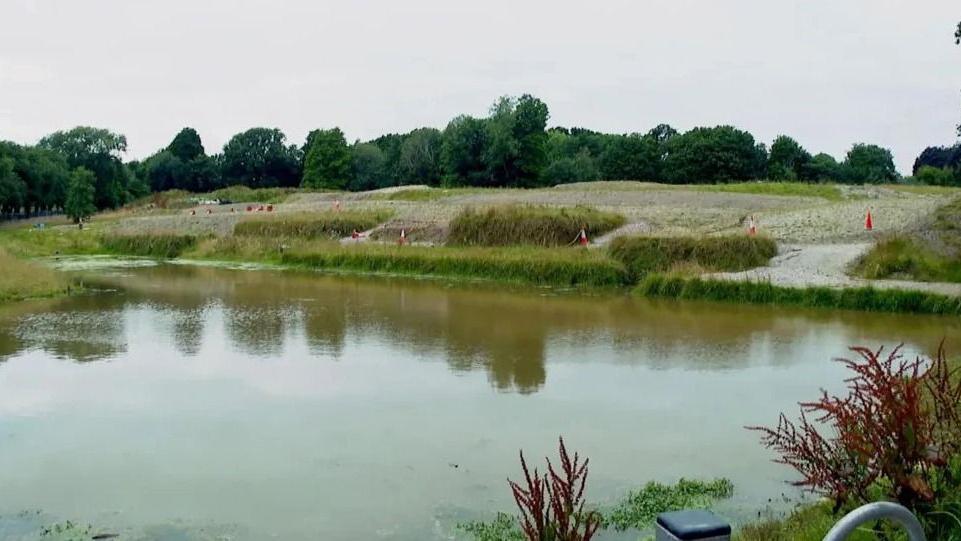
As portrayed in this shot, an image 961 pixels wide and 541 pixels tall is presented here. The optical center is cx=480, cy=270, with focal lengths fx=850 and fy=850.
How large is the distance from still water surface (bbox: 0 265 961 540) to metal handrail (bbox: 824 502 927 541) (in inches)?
110

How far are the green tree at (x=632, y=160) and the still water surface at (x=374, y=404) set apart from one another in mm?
53032

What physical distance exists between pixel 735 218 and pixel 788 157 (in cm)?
5046

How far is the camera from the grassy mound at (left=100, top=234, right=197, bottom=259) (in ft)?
108

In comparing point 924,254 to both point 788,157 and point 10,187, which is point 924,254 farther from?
point 788,157

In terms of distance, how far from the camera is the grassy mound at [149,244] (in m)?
32.8

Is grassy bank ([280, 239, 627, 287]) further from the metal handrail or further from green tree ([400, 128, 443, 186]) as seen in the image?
green tree ([400, 128, 443, 186])

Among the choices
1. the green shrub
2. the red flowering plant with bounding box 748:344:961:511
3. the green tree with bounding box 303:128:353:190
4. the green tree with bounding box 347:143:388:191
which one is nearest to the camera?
the red flowering plant with bounding box 748:344:961:511

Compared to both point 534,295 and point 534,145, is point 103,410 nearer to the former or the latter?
point 534,295

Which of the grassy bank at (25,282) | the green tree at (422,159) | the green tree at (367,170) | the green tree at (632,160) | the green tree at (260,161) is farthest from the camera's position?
the green tree at (260,161)

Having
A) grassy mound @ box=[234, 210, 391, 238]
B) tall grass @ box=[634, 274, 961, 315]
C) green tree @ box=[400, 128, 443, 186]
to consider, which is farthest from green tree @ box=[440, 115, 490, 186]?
tall grass @ box=[634, 274, 961, 315]

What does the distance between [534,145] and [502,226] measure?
3457 centimetres

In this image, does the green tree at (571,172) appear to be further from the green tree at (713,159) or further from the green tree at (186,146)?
the green tree at (186,146)

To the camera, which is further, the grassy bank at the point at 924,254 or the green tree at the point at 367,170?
the green tree at the point at 367,170

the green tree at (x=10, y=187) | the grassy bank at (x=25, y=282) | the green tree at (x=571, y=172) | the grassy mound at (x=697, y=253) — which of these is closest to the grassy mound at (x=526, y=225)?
the grassy mound at (x=697, y=253)
